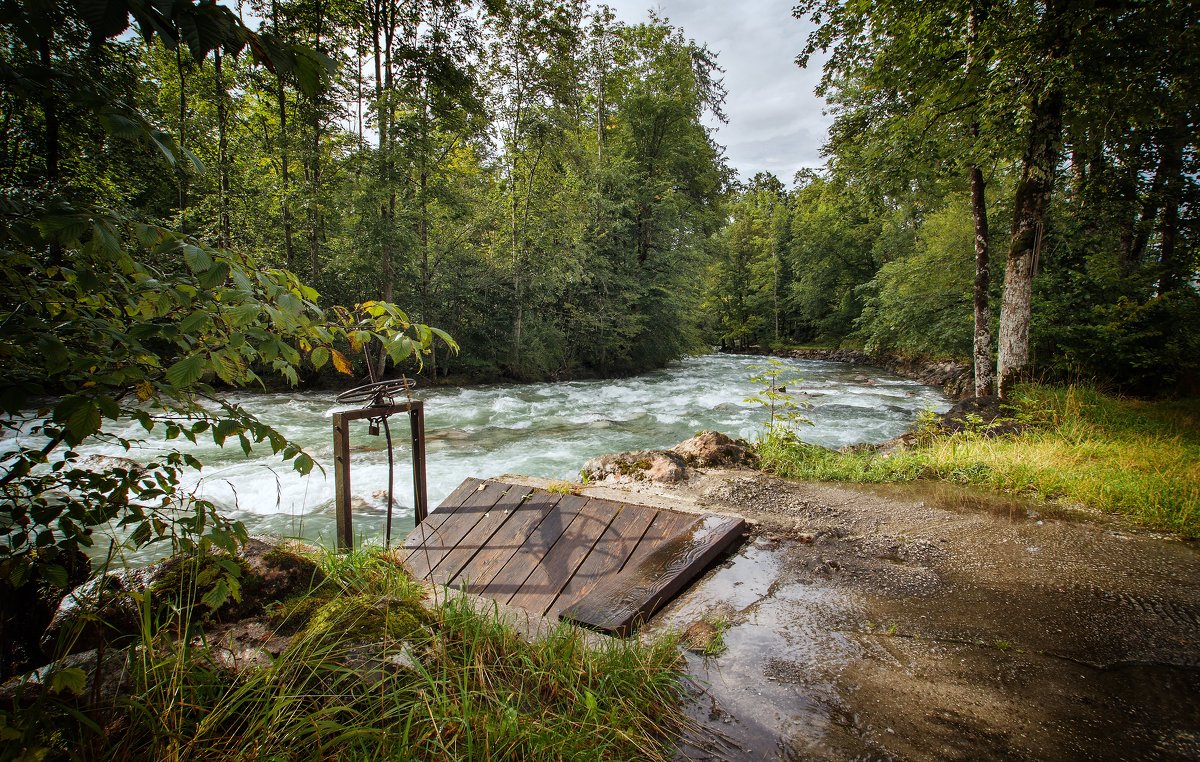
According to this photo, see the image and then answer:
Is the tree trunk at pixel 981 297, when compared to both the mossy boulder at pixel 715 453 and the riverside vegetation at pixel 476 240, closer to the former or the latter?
the riverside vegetation at pixel 476 240

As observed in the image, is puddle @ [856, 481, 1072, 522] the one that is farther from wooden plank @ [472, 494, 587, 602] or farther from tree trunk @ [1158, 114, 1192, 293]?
tree trunk @ [1158, 114, 1192, 293]

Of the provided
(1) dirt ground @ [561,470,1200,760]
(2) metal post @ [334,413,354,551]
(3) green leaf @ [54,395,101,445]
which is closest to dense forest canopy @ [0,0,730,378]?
(2) metal post @ [334,413,354,551]

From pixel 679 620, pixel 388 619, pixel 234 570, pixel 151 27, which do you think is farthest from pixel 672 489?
pixel 151 27

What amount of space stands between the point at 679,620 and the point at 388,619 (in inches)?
61.8

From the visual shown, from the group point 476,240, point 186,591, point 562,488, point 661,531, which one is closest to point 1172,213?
point 661,531

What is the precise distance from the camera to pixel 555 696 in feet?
6.44

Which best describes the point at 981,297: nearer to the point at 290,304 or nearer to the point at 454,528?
the point at 454,528

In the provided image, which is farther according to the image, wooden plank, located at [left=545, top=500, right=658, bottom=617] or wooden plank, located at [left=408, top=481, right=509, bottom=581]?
wooden plank, located at [left=408, top=481, right=509, bottom=581]

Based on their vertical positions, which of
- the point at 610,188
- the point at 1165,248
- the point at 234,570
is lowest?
the point at 234,570

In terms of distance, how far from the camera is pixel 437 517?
4.04 metres

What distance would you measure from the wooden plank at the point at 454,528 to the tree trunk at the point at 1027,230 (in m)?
8.40

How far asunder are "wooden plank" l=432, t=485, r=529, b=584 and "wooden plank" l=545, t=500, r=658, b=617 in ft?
2.63

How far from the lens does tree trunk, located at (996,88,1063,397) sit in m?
6.96

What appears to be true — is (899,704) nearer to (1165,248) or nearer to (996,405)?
(996,405)
